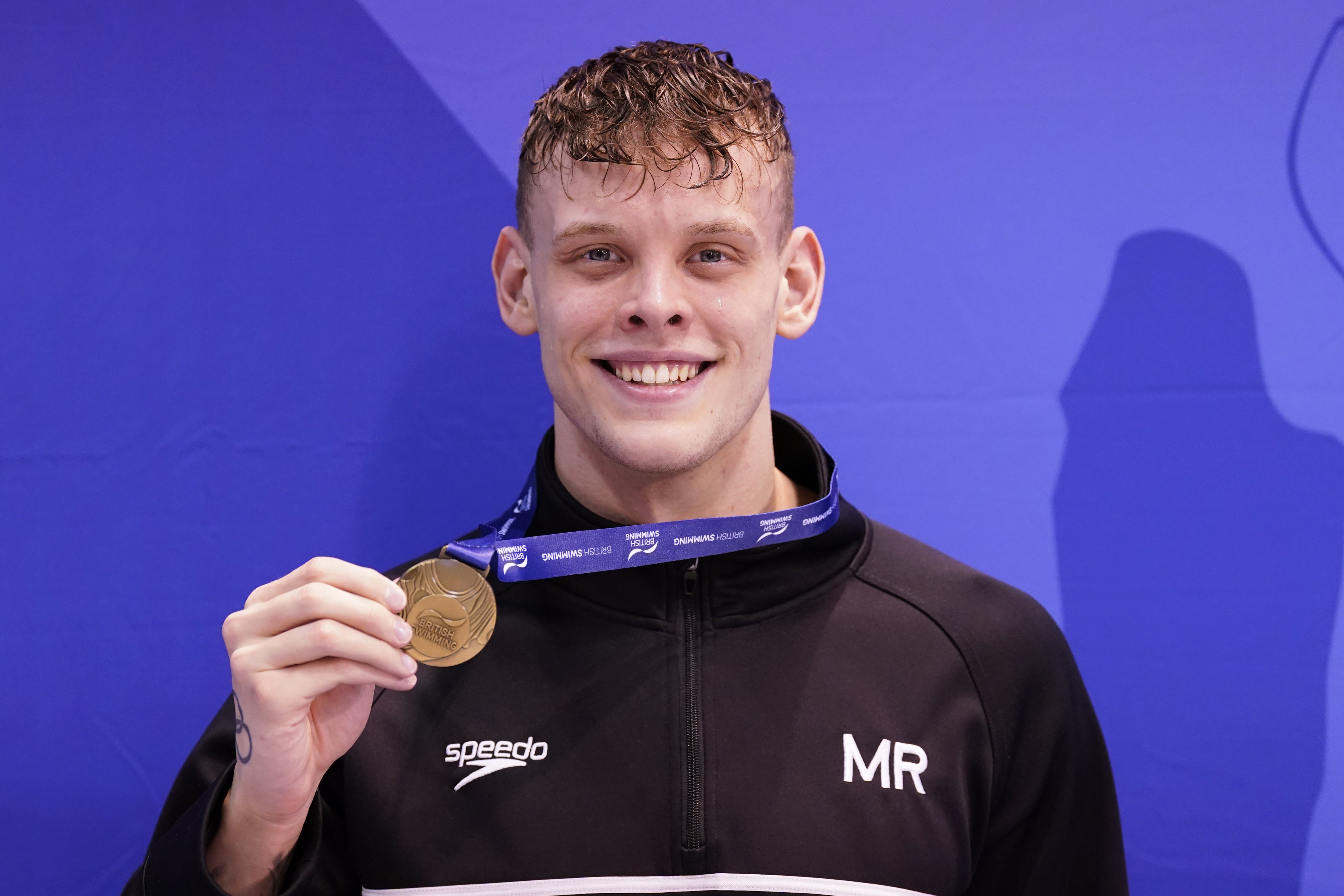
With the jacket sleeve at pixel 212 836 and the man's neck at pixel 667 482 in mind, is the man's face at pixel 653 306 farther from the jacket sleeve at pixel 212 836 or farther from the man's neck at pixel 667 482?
the jacket sleeve at pixel 212 836

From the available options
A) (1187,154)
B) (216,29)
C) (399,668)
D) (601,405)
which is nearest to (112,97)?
(216,29)

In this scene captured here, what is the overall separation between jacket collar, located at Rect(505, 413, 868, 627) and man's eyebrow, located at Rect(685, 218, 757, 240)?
1.47 ft

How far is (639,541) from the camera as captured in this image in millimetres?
1581

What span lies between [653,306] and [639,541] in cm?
35

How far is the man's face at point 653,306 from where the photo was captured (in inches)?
61.6

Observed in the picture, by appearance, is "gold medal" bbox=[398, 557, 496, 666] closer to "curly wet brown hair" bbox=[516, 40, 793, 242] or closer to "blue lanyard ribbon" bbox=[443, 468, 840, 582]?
"blue lanyard ribbon" bbox=[443, 468, 840, 582]

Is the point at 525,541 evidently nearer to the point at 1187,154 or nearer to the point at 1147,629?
A: the point at 1147,629

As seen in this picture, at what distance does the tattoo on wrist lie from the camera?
1.35 m

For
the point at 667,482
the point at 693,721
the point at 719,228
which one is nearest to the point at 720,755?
the point at 693,721

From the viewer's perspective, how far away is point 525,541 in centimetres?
158

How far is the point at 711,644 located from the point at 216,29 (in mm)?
1712

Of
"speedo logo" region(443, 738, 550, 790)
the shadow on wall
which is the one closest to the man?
"speedo logo" region(443, 738, 550, 790)

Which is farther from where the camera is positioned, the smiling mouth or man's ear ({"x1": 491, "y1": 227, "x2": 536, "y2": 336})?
man's ear ({"x1": 491, "y1": 227, "x2": 536, "y2": 336})

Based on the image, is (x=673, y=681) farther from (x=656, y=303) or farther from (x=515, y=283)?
(x=515, y=283)
